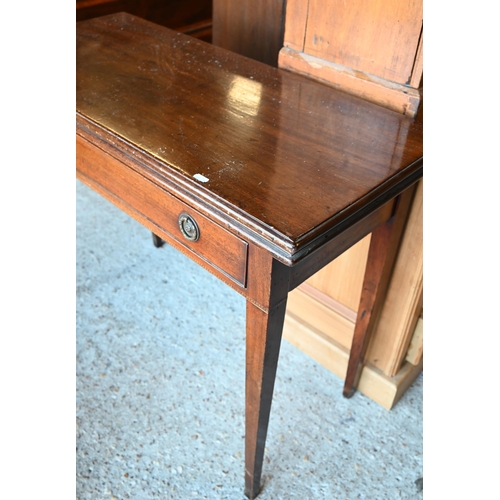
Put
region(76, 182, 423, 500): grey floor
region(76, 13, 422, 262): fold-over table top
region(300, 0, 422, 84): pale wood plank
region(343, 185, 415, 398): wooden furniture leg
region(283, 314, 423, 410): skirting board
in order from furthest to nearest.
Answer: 1. region(283, 314, 423, 410): skirting board
2. region(76, 182, 423, 500): grey floor
3. region(343, 185, 415, 398): wooden furniture leg
4. region(300, 0, 422, 84): pale wood plank
5. region(76, 13, 422, 262): fold-over table top

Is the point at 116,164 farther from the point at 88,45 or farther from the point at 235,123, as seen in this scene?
the point at 88,45

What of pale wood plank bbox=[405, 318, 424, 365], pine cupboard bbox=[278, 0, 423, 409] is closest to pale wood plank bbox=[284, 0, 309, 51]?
pine cupboard bbox=[278, 0, 423, 409]

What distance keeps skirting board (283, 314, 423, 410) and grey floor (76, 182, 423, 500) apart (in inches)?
1.0

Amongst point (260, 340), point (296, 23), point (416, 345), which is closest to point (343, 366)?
point (416, 345)

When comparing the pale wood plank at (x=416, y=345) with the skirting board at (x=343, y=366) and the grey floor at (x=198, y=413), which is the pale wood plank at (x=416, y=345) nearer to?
the skirting board at (x=343, y=366)

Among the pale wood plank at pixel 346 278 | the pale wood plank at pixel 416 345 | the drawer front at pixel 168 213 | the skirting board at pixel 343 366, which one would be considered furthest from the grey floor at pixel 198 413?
the drawer front at pixel 168 213

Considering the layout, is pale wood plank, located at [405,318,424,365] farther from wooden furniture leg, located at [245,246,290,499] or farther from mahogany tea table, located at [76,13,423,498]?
wooden furniture leg, located at [245,246,290,499]

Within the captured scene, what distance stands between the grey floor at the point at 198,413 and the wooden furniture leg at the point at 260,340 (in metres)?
0.17

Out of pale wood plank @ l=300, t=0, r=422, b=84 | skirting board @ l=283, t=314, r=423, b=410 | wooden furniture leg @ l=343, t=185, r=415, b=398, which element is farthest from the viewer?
skirting board @ l=283, t=314, r=423, b=410

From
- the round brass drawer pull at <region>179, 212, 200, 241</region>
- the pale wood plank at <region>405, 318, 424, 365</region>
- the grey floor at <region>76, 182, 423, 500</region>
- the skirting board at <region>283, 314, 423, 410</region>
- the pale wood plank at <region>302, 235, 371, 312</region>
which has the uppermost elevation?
the round brass drawer pull at <region>179, 212, 200, 241</region>

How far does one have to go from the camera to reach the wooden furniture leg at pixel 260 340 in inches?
32.3

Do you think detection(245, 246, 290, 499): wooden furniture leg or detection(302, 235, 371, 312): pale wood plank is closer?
detection(245, 246, 290, 499): wooden furniture leg

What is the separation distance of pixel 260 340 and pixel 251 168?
0.30 meters

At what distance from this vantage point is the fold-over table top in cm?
80
